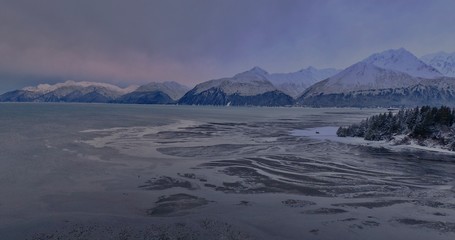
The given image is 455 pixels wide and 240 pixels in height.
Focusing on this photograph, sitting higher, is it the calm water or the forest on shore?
the forest on shore

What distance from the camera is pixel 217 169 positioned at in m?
31.8

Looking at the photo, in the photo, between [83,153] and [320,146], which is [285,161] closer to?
[320,146]

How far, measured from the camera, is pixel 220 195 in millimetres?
23562

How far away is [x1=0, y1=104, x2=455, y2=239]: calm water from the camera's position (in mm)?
17484

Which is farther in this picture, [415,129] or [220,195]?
[415,129]

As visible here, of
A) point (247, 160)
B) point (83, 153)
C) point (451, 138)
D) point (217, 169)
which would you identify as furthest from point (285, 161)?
point (451, 138)

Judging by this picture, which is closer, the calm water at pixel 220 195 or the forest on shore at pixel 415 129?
the calm water at pixel 220 195

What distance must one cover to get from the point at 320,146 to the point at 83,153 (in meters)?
32.8

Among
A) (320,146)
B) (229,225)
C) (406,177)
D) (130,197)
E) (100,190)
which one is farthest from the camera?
(320,146)

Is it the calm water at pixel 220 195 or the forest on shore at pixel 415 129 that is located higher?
the forest on shore at pixel 415 129

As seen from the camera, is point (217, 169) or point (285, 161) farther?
point (285, 161)

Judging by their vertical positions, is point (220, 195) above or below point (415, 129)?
below

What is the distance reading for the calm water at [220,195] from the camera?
17484 mm

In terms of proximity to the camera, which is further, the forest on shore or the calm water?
the forest on shore
